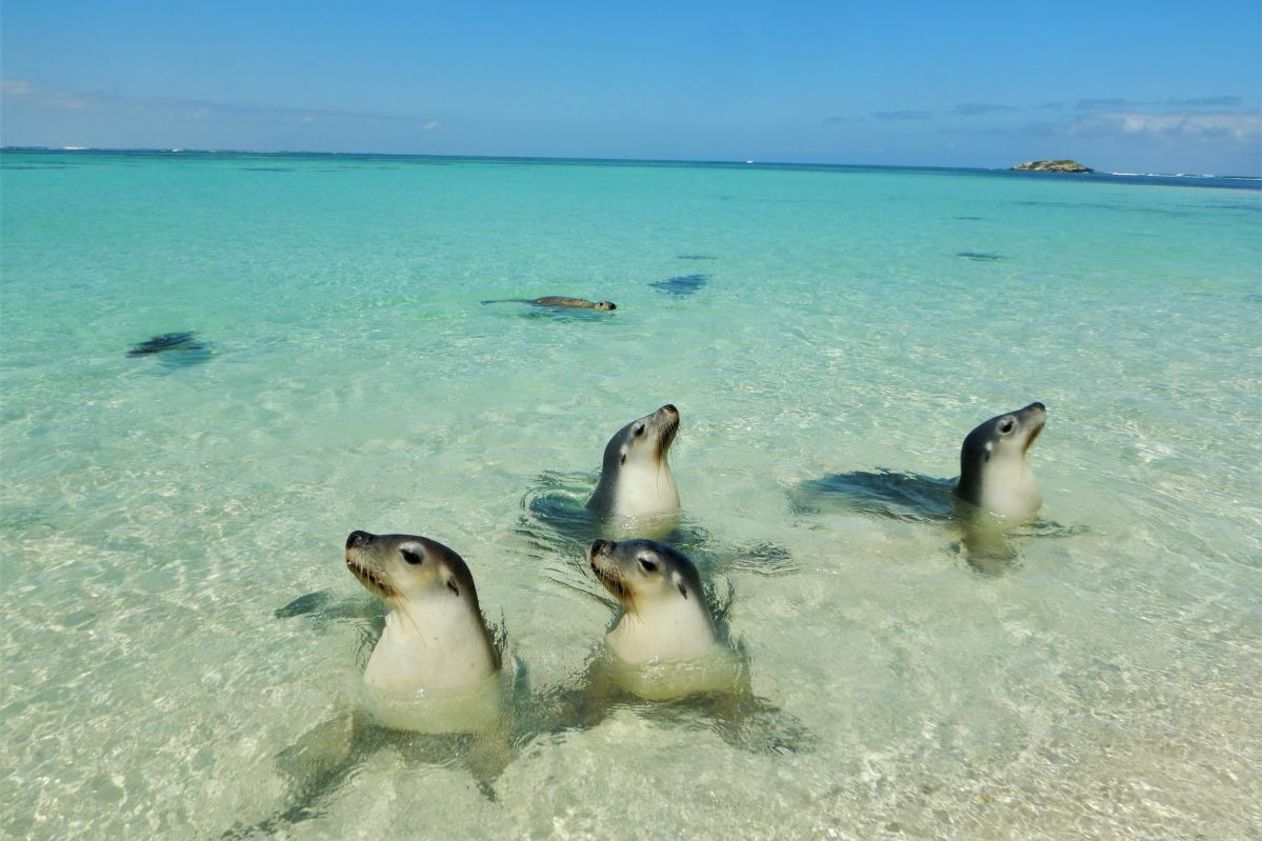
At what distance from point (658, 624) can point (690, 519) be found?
1.99m

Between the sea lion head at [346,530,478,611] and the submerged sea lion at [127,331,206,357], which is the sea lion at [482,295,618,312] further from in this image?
the sea lion head at [346,530,478,611]

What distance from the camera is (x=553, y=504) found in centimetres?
622

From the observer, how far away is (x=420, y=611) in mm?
3688

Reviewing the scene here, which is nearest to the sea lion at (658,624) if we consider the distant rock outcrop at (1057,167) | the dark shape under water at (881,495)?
the dark shape under water at (881,495)

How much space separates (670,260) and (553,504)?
13893 mm

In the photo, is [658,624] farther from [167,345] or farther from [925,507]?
[167,345]

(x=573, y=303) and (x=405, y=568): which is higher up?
(x=405, y=568)

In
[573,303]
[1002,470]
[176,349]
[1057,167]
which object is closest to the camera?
[1002,470]

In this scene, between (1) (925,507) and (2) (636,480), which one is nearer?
(2) (636,480)

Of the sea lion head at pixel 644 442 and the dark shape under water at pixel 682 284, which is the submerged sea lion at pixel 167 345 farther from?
the dark shape under water at pixel 682 284

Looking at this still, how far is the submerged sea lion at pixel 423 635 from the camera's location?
363cm

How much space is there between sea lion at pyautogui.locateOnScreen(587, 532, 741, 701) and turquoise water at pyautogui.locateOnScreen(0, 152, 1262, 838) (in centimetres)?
23

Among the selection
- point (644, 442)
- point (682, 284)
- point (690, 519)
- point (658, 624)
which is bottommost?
point (690, 519)

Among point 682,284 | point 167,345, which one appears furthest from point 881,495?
point 682,284
